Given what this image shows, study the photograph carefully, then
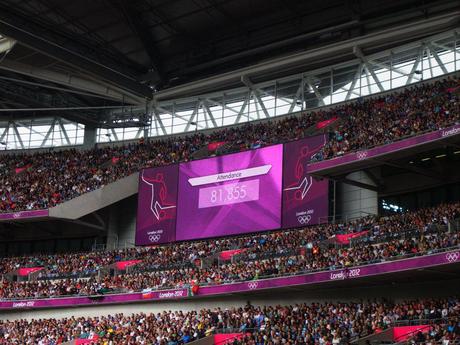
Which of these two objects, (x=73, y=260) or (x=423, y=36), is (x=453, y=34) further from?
(x=73, y=260)

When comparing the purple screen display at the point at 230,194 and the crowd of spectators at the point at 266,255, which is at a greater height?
the purple screen display at the point at 230,194

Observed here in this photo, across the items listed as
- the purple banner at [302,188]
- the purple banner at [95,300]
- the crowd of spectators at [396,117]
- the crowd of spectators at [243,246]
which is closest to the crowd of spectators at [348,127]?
the crowd of spectators at [396,117]

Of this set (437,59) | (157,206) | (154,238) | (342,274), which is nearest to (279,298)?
(342,274)

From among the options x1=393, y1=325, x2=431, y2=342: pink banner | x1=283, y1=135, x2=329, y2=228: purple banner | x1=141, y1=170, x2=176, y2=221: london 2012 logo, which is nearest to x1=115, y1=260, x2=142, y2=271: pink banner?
x1=141, y1=170, x2=176, y2=221: london 2012 logo

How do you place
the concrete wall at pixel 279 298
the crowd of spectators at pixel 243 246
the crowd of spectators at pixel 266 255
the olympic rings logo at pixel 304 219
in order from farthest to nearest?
the olympic rings logo at pixel 304 219, the crowd of spectators at pixel 243 246, the concrete wall at pixel 279 298, the crowd of spectators at pixel 266 255

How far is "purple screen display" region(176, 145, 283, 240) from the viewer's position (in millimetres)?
41125

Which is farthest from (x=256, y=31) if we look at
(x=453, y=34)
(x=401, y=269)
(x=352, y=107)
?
(x=401, y=269)

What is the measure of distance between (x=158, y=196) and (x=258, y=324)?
50.5ft

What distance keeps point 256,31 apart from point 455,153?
57.6 feet

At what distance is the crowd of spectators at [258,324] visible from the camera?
90.0 feet

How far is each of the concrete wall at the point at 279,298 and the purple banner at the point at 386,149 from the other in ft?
19.9

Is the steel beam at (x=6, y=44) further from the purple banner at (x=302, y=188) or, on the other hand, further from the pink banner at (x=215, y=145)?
the purple banner at (x=302, y=188)

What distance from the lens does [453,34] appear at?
41656 mm

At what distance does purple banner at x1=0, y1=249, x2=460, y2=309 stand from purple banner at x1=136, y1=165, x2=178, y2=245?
566cm
